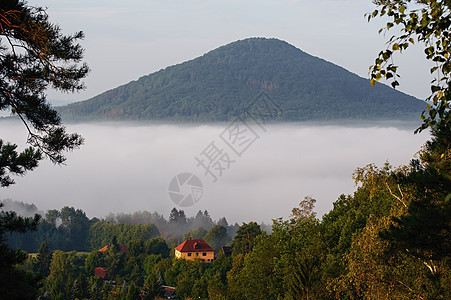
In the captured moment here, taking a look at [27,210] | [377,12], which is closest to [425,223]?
[377,12]

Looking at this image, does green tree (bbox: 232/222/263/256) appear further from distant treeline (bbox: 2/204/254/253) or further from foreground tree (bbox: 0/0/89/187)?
foreground tree (bbox: 0/0/89/187)

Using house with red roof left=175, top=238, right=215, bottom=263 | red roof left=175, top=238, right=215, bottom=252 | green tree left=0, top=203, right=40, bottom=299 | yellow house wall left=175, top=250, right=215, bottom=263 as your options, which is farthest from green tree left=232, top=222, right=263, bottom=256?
green tree left=0, top=203, right=40, bottom=299

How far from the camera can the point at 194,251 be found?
66.7m

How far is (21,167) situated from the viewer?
361 inches

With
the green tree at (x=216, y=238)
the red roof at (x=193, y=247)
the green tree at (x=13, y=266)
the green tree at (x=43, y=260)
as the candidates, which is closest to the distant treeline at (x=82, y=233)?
the green tree at (x=216, y=238)

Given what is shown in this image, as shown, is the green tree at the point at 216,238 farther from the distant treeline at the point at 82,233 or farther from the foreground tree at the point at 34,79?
the foreground tree at the point at 34,79

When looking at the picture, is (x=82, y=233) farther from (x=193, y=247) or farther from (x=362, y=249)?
(x=362, y=249)

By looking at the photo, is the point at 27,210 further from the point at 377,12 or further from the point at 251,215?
the point at 377,12

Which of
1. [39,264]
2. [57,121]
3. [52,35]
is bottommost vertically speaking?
[39,264]

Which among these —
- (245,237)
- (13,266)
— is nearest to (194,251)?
(245,237)

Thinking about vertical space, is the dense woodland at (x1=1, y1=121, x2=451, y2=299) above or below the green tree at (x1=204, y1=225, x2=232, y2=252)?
above

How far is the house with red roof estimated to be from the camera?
66.2 m

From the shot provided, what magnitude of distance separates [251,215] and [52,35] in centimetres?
16721

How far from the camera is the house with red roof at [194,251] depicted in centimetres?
6619
